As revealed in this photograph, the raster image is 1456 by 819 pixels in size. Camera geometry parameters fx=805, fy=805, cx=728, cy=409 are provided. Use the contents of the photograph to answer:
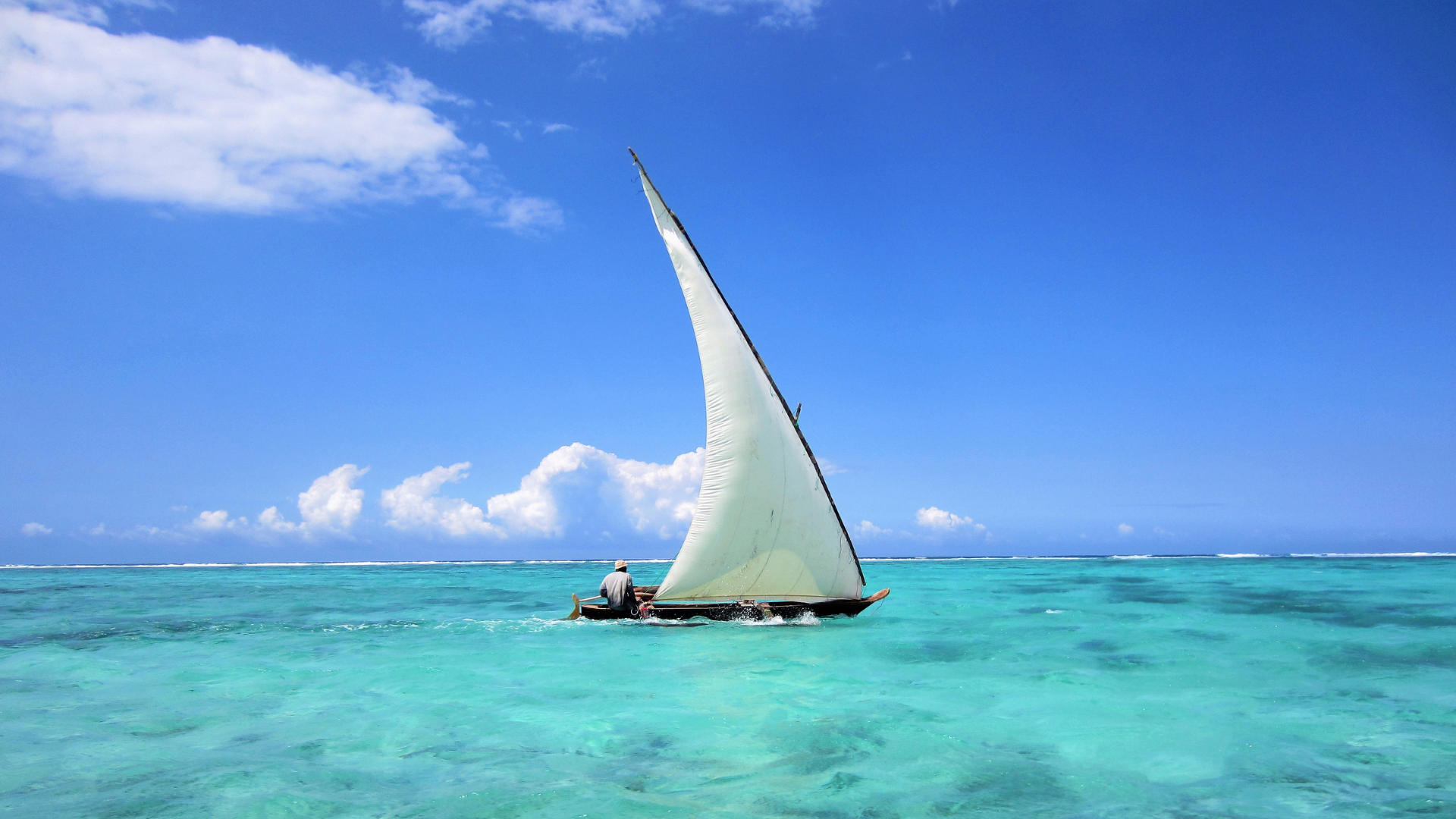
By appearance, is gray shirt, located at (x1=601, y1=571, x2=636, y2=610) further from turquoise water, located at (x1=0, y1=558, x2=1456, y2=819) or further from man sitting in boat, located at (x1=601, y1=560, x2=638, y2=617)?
turquoise water, located at (x1=0, y1=558, x2=1456, y2=819)

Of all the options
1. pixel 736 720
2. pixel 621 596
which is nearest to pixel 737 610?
pixel 621 596

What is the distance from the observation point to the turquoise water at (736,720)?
860cm

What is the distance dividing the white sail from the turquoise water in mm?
1452

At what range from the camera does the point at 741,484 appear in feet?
66.0

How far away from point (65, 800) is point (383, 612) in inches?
979

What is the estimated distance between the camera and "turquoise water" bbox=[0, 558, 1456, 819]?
8.60 metres

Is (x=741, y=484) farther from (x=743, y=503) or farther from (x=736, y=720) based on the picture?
(x=736, y=720)

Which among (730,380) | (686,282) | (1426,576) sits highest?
(686,282)

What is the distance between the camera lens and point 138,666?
17453 mm

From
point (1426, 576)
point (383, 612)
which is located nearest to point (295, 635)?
point (383, 612)

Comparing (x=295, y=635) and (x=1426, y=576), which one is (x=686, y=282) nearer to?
(x=295, y=635)

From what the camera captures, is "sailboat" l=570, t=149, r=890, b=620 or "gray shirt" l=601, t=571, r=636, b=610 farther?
"gray shirt" l=601, t=571, r=636, b=610

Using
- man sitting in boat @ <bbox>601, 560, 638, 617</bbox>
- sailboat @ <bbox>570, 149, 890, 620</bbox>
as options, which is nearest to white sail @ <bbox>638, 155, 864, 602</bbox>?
sailboat @ <bbox>570, 149, 890, 620</bbox>

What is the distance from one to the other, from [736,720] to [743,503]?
8.58 m
